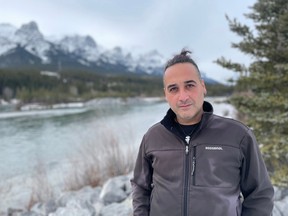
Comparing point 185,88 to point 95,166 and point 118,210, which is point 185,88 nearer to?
point 118,210

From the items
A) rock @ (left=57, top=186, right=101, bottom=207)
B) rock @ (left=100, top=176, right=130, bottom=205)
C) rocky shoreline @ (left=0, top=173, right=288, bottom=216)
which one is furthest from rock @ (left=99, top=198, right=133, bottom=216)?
rock @ (left=57, top=186, right=101, bottom=207)

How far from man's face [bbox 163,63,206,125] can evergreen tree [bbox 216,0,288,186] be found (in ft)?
8.71

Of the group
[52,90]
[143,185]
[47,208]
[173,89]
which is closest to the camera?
[173,89]

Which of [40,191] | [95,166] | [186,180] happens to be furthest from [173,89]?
[95,166]

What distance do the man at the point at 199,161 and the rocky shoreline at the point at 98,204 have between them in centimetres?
202

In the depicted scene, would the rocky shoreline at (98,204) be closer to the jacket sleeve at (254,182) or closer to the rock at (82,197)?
the rock at (82,197)

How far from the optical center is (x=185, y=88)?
184 centimetres

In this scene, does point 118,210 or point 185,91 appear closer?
point 185,91

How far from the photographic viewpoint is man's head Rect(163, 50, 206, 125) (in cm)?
183

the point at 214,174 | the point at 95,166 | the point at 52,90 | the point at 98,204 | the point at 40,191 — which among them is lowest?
the point at 40,191

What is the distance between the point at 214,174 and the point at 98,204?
3.83 metres

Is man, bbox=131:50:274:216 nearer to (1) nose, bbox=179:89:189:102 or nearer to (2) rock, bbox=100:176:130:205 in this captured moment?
(1) nose, bbox=179:89:189:102

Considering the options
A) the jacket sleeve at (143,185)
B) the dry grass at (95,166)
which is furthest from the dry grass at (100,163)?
the jacket sleeve at (143,185)

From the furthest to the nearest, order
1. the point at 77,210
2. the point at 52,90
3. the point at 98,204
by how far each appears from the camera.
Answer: the point at 52,90 → the point at 98,204 → the point at 77,210
